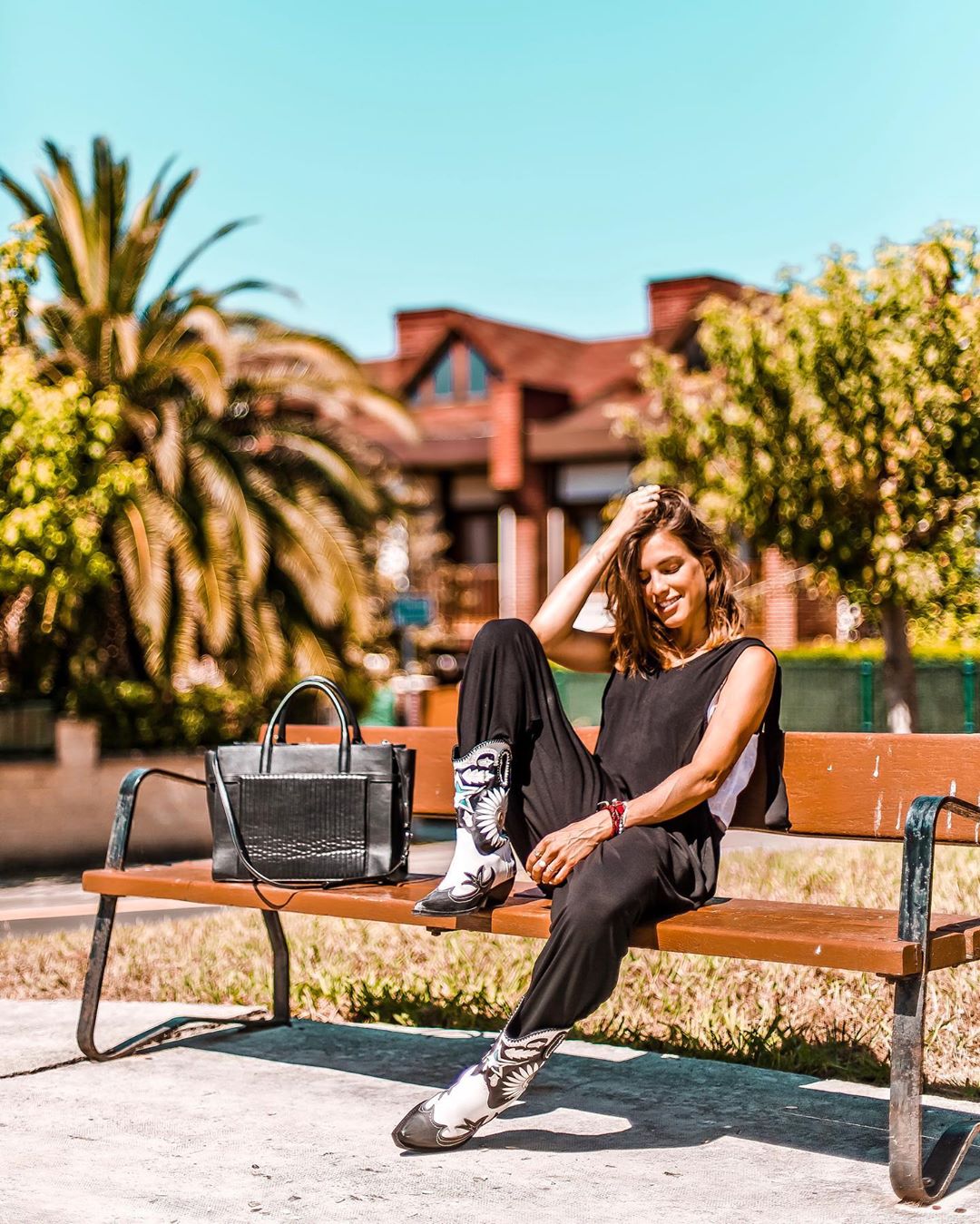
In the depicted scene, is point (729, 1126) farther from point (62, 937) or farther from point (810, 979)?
point (62, 937)

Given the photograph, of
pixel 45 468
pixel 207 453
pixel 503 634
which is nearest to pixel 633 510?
pixel 503 634

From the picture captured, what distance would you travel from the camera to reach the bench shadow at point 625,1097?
4266 mm

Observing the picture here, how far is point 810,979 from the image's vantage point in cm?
615

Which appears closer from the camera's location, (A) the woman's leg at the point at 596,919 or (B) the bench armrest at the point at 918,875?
(B) the bench armrest at the point at 918,875

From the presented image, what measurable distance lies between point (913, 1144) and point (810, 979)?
250cm

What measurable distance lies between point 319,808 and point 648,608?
1054 millimetres

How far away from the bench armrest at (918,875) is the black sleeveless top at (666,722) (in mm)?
644

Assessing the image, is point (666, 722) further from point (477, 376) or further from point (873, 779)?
point (477, 376)

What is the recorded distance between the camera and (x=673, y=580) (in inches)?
178

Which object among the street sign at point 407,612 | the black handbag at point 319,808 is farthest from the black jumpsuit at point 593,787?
the street sign at point 407,612

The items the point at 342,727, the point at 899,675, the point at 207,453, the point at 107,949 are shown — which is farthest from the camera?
the point at 899,675

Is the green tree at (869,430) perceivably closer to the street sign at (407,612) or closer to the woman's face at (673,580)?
the street sign at (407,612)

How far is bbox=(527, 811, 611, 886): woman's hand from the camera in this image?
411 cm

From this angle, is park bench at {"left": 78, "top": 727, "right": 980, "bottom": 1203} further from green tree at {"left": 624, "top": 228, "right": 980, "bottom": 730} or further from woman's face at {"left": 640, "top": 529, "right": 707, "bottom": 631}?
green tree at {"left": 624, "top": 228, "right": 980, "bottom": 730}
